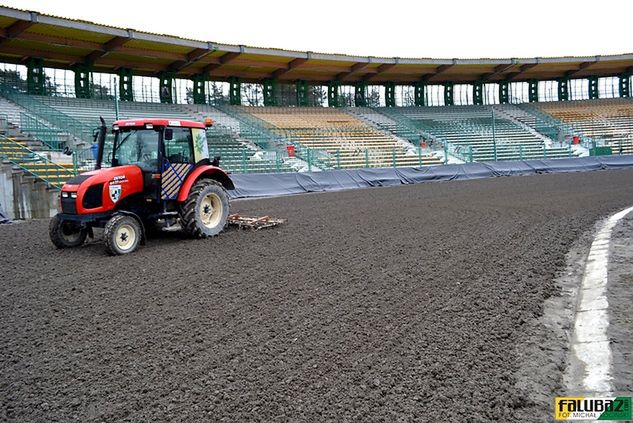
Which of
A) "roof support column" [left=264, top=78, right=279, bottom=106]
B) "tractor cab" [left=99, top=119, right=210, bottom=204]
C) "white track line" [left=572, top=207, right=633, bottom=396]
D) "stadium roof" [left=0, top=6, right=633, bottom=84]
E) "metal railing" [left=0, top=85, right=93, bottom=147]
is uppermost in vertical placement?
"stadium roof" [left=0, top=6, right=633, bottom=84]

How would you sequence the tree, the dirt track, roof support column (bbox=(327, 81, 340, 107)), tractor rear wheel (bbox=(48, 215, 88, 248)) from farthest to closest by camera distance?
roof support column (bbox=(327, 81, 340, 107)) < the tree < tractor rear wheel (bbox=(48, 215, 88, 248)) < the dirt track

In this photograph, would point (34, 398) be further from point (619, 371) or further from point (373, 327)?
point (619, 371)

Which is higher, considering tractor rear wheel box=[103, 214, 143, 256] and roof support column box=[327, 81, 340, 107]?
roof support column box=[327, 81, 340, 107]

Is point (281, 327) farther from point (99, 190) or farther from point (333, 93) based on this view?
point (333, 93)

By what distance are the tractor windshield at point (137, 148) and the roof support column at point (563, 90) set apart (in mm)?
47737

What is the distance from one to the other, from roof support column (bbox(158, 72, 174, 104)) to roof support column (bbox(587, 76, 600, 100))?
3809 centimetres

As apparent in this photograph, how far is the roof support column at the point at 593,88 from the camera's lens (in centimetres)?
4812

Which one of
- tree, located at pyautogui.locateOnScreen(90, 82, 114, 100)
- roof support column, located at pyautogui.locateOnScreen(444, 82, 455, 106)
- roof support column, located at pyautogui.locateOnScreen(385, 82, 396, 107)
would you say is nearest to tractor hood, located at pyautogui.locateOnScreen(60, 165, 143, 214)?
tree, located at pyautogui.locateOnScreen(90, 82, 114, 100)

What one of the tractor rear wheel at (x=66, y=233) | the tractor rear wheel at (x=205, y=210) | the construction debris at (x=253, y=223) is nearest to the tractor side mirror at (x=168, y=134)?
the tractor rear wheel at (x=205, y=210)

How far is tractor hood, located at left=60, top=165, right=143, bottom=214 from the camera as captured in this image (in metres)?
8.14

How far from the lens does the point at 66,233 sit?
901 cm

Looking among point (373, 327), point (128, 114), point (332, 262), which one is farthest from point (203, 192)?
point (128, 114)

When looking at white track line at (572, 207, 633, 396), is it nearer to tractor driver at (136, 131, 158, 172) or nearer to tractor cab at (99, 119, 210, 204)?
tractor cab at (99, 119, 210, 204)

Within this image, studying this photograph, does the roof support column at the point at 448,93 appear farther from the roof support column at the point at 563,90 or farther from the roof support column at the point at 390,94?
the roof support column at the point at 563,90
